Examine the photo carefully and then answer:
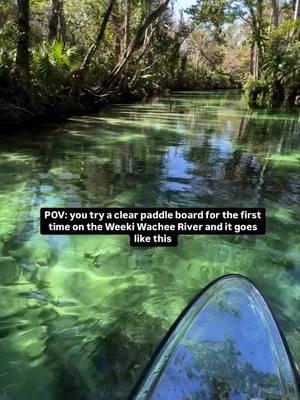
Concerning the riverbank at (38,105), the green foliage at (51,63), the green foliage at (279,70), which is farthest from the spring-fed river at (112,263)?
the green foliage at (279,70)

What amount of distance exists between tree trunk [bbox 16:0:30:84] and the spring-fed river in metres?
4.61

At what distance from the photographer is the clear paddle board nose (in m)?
2.23

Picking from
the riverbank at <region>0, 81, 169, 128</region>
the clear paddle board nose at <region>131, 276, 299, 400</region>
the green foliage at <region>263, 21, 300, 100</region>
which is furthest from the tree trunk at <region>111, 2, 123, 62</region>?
the clear paddle board nose at <region>131, 276, 299, 400</region>

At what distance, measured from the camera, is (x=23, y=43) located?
45.0 feet

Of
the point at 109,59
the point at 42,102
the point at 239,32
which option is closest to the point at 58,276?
the point at 42,102

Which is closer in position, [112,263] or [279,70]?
[112,263]

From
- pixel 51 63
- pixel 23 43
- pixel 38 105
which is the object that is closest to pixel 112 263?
pixel 23 43

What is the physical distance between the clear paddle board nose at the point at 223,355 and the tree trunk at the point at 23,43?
12.6 metres

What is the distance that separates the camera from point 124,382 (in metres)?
2.97

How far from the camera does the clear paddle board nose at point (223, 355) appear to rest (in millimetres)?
2234

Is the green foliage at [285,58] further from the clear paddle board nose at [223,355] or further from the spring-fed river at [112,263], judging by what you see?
the clear paddle board nose at [223,355]

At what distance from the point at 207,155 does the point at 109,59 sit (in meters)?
17.8

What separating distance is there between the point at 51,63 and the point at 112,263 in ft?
39.4

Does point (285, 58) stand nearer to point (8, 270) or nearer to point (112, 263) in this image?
point (112, 263)
